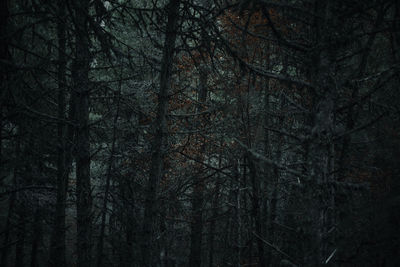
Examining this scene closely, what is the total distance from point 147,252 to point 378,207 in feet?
20.1

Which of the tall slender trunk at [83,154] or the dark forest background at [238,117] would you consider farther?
the tall slender trunk at [83,154]

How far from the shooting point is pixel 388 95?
7867 mm

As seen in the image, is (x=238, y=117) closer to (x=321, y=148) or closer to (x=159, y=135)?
(x=159, y=135)

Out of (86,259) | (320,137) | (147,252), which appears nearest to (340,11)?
(320,137)

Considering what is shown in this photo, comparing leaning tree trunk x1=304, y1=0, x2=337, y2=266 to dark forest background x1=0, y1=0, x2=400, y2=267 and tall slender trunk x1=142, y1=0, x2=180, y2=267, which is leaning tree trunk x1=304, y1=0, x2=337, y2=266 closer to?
dark forest background x1=0, y1=0, x2=400, y2=267

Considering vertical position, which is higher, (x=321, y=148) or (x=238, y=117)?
(x=238, y=117)

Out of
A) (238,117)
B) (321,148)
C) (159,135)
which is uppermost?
(238,117)

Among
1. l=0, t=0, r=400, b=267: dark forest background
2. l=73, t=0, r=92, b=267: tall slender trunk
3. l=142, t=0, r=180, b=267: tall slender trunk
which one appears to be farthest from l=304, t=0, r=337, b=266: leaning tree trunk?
l=73, t=0, r=92, b=267: tall slender trunk

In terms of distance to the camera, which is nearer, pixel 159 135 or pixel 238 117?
pixel 159 135

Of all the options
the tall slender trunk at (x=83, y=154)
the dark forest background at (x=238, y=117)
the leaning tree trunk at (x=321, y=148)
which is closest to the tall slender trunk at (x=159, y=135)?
the dark forest background at (x=238, y=117)

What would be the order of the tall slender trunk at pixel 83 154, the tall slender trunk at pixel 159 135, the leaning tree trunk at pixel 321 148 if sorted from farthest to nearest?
A: the tall slender trunk at pixel 159 135, the tall slender trunk at pixel 83 154, the leaning tree trunk at pixel 321 148

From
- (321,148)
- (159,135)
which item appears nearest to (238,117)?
(159,135)

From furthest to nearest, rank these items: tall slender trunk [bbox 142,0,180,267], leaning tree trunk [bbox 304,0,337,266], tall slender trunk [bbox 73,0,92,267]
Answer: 1. tall slender trunk [bbox 142,0,180,267]
2. tall slender trunk [bbox 73,0,92,267]
3. leaning tree trunk [bbox 304,0,337,266]

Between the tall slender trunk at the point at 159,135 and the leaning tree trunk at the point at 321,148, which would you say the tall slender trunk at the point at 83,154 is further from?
the leaning tree trunk at the point at 321,148
